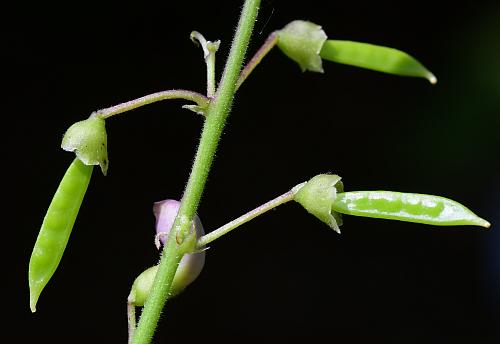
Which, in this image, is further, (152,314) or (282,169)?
(282,169)

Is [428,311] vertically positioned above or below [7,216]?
below

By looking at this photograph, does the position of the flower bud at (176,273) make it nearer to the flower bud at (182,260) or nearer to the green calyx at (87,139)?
the flower bud at (182,260)

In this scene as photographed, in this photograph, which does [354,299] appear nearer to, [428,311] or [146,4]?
[428,311]

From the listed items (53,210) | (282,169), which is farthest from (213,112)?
(282,169)

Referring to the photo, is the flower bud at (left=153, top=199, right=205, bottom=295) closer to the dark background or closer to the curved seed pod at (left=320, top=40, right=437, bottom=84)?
the curved seed pod at (left=320, top=40, right=437, bottom=84)

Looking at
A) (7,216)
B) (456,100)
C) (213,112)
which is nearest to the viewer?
(213,112)

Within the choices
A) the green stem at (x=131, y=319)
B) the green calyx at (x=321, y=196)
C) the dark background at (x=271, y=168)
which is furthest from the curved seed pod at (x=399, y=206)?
the dark background at (x=271, y=168)

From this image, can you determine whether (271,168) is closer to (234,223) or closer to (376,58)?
(376,58)
